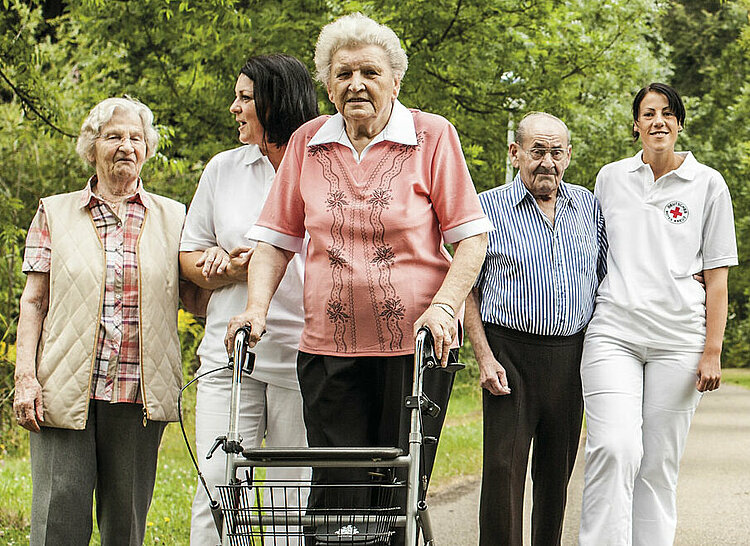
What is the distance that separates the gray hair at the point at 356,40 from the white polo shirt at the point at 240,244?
2.75ft

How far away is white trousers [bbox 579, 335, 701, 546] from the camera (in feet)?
16.8

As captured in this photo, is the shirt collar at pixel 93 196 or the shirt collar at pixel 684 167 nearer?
the shirt collar at pixel 93 196

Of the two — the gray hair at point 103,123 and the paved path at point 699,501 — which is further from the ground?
the gray hair at point 103,123

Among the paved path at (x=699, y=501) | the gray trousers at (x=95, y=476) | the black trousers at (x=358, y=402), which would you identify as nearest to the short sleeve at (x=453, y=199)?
the black trousers at (x=358, y=402)

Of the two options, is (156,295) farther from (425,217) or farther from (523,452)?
(523,452)

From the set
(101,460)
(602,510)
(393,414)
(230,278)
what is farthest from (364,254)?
(602,510)

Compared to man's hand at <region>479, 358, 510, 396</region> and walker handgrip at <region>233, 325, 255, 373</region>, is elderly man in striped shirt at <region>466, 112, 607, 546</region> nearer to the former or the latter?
man's hand at <region>479, 358, 510, 396</region>

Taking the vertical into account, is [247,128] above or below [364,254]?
above

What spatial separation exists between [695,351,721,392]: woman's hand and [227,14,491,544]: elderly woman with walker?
1.56 meters

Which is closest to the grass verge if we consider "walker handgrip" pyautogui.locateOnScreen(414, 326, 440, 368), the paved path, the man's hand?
the paved path

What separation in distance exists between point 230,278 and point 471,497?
4.66 metres

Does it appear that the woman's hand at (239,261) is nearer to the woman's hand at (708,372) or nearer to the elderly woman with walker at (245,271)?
the elderly woman with walker at (245,271)

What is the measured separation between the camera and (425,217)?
4090mm

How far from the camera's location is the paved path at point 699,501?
761 cm
